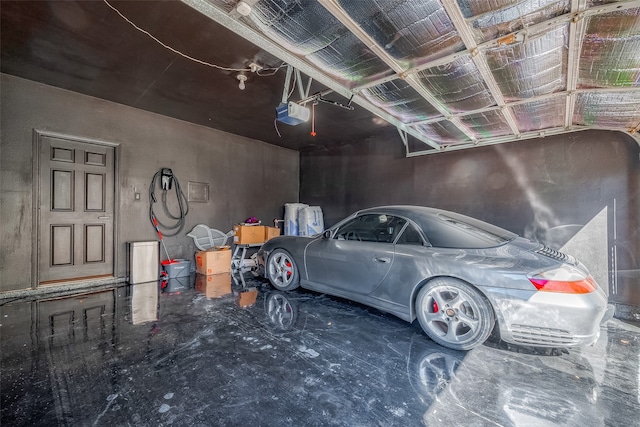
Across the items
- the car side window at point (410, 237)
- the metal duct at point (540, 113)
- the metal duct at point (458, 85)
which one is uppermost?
the metal duct at point (458, 85)

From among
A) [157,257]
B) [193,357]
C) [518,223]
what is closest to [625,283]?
[518,223]

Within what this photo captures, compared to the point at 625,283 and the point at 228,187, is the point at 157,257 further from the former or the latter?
the point at 625,283

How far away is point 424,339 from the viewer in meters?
2.43

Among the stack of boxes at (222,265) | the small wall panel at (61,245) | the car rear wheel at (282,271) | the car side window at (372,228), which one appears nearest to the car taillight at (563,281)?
the car side window at (372,228)

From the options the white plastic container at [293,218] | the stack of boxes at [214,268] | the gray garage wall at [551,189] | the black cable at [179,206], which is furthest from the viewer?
the white plastic container at [293,218]

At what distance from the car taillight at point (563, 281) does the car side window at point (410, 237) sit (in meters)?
0.89

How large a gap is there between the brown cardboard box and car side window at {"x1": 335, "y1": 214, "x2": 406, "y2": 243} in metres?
1.89

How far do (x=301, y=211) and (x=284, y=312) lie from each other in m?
3.46

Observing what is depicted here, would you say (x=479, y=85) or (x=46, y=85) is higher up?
(x=46, y=85)

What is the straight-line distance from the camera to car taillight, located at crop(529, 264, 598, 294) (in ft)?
6.31

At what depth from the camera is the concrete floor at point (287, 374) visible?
1.49m

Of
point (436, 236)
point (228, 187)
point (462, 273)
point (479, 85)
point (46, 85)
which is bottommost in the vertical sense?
point (462, 273)

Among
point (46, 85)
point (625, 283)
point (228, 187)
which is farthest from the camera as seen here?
point (228, 187)

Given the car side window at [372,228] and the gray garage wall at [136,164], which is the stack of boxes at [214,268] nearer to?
the gray garage wall at [136,164]
